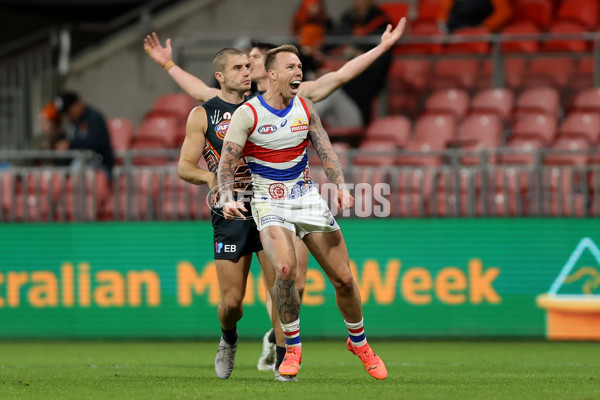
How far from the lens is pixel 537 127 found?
1573cm

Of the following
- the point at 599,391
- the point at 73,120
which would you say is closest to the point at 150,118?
the point at 73,120

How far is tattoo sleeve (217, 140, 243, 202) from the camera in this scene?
311 inches

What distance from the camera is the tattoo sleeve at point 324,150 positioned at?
8.04m

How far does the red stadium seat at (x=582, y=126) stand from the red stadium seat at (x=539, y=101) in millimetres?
479

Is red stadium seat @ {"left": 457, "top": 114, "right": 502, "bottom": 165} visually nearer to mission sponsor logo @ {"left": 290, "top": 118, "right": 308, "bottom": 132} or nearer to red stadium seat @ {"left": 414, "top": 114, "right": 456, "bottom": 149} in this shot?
red stadium seat @ {"left": 414, "top": 114, "right": 456, "bottom": 149}

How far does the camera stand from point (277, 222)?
312 inches

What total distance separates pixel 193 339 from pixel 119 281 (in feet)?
4.11

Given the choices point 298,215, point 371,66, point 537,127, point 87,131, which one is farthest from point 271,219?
point 371,66

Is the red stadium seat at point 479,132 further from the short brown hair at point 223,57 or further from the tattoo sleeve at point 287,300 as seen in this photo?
the tattoo sleeve at point 287,300

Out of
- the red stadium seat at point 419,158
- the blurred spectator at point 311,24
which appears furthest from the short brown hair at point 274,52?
the blurred spectator at point 311,24

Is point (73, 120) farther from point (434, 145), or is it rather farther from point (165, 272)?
point (434, 145)

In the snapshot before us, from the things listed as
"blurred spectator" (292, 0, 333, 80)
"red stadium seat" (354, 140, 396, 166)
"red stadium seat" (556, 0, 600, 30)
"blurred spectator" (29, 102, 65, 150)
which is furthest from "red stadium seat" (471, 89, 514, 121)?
"blurred spectator" (29, 102, 65, 150)

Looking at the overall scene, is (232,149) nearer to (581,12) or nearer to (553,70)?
(553,70)

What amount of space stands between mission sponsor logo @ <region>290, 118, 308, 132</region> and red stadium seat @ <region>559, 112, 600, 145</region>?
27.4 ft
